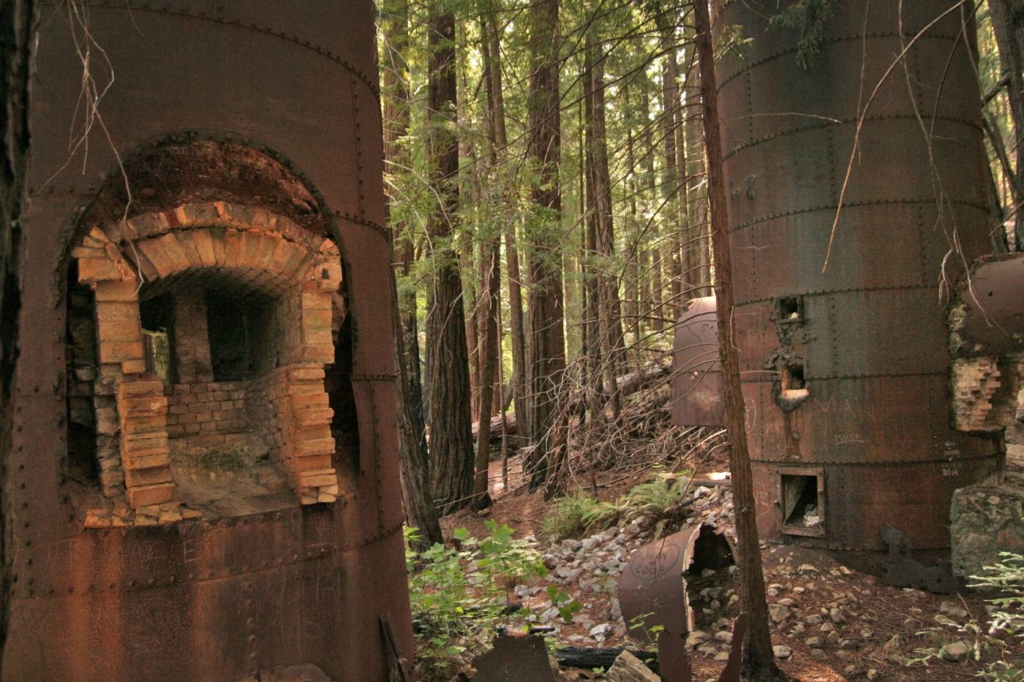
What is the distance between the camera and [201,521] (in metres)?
4.12

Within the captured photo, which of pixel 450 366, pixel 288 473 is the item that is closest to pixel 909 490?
pixel 288 473

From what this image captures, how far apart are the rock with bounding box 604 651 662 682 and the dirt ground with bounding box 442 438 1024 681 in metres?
0.49

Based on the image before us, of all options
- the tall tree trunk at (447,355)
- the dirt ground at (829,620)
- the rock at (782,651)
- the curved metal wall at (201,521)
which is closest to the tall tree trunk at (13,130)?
the curved metal wall at (201,521)

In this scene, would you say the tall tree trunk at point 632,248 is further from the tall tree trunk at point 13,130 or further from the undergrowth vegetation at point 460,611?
the tall tree trunk at point 13,130

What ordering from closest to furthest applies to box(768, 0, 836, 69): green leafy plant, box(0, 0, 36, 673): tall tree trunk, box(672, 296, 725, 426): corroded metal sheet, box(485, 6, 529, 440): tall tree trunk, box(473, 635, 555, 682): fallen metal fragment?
box(0, 0, 36, 673): tall tree trunk < box(473, 635, 555, 682): fallen metal fragment < box(768, 0, 836, 69): green leafy plant < box(672, 296, 725, 426): corroded metal sheet < box(485, 6, 529, 440): tall tree trunk

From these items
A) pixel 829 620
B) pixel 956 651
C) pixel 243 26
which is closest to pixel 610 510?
pixel 829 620

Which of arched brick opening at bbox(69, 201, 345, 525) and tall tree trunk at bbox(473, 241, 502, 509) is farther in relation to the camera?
tall tree trunk at bbox(473, 241, 502, 509)

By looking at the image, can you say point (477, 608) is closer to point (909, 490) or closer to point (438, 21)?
point (909, 490)

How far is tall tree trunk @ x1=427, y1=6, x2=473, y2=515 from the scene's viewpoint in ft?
40.9

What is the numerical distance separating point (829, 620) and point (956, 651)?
109 cm

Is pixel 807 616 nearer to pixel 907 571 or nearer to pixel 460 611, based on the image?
pixel 907 571

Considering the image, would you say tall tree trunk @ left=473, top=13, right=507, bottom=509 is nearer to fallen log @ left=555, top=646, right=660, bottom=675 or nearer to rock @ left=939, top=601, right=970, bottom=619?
fallen log @ left=555, top=646, right=660, bottom=675

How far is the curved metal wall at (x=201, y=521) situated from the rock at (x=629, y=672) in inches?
66.9

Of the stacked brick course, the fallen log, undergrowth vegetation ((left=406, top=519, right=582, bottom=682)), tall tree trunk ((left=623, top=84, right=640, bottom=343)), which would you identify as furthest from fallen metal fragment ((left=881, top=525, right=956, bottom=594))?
undergrowth vegetation ((left=406, top=519, right=582, bottom=682))
